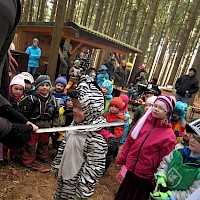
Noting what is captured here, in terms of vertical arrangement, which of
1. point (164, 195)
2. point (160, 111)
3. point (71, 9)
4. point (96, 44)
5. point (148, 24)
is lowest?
point (164, 195)

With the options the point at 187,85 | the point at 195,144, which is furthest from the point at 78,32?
the point at 195,144

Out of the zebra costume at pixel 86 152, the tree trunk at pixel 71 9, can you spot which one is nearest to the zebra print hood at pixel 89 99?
the zebra costume at pixel 86 152

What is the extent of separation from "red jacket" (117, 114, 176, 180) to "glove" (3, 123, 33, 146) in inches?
63.3

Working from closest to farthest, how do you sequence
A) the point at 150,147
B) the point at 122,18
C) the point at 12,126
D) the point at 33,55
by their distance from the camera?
the point at 12,126, the point at 150,147, the point at 33,55, the point at 122,18

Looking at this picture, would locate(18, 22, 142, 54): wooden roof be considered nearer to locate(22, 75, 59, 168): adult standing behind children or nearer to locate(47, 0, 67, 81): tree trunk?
locate(47, 0, 67, 81): tree trunk

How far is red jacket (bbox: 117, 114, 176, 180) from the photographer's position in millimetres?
2527

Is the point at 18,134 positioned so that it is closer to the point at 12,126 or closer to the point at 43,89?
the point at 12,126

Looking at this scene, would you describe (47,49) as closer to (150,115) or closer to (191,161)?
(150,115)

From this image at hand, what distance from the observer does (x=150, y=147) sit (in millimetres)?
2539

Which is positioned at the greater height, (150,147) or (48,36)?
(48,36)

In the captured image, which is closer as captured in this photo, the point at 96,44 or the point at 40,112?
the point at 40,112

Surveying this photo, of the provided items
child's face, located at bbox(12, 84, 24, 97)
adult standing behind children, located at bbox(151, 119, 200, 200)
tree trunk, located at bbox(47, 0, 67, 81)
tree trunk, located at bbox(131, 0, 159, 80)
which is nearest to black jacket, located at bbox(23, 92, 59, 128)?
child's face, located at bbox(12, 84, 24, 97)

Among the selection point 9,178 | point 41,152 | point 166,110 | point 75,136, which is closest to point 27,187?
point 9,178

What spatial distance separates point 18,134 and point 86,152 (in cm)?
101
